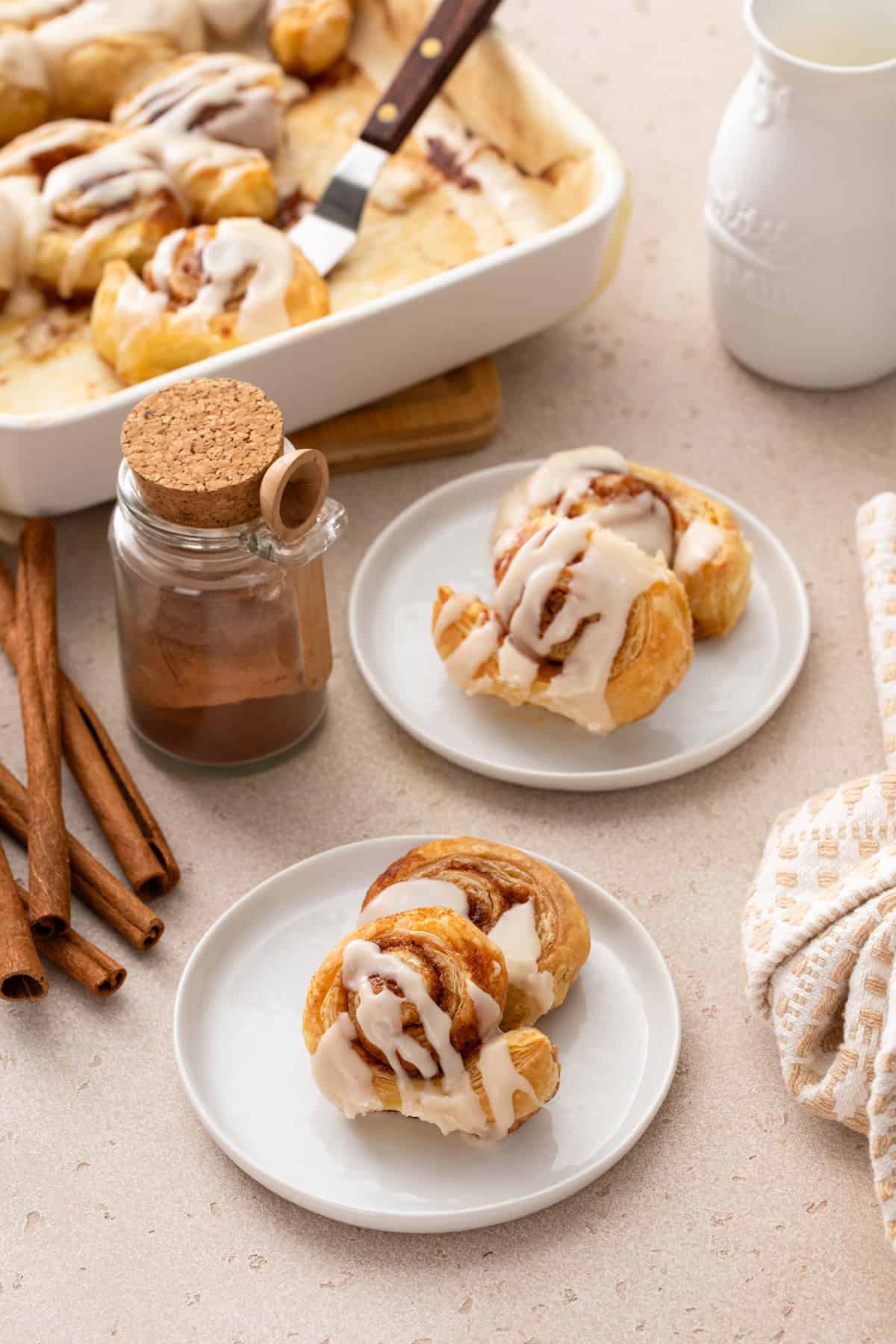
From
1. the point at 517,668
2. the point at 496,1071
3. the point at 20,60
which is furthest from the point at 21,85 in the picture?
the point at 496,1071

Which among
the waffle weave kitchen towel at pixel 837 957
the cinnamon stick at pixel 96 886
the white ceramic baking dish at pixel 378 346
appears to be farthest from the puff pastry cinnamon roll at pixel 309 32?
the waffle weave kitchen towel at pixel 837 957

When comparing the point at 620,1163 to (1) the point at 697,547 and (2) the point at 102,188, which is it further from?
(2) the point at 102,188

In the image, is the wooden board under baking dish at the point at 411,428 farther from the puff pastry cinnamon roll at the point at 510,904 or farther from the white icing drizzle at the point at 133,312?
the puff pastry cinnamon roll at the point at 510,904

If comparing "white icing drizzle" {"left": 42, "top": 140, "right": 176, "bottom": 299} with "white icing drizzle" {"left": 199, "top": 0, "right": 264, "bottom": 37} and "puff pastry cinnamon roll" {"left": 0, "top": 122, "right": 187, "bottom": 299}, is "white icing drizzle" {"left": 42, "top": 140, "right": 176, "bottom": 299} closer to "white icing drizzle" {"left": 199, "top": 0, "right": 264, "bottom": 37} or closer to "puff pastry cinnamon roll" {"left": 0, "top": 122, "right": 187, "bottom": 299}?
"puff pastry cinnamon roll" {"left": 0, "top": 122, "right": 187, "bottom": 299}

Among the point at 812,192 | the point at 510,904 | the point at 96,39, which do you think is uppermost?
the point at 812,192

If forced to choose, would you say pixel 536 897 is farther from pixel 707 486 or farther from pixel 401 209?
pixel 401 209

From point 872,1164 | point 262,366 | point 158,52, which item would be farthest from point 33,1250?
point 158,52
